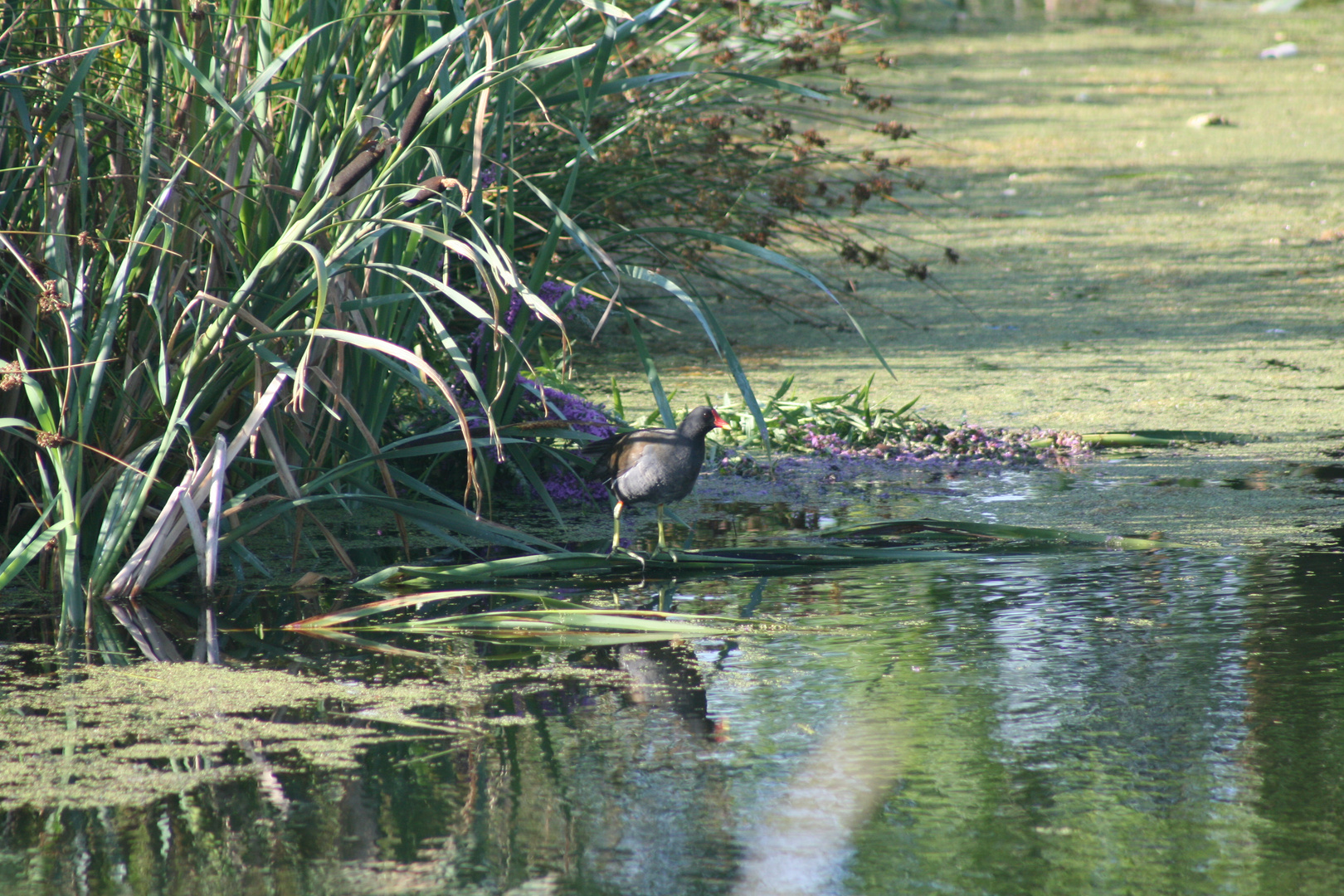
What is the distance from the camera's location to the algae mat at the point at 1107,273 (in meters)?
5.09

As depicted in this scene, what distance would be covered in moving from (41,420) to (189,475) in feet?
0.98

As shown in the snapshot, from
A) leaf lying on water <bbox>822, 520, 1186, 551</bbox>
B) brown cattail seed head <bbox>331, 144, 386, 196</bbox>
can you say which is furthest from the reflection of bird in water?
brown cattail seed head <bbox>331, 144, 386, 196</bbox>

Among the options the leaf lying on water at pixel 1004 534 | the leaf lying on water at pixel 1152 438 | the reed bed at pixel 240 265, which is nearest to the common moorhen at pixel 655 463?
the reed bed at pixel 240 265

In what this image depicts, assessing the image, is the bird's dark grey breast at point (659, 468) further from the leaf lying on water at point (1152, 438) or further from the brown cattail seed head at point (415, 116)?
the leaf lying on water at point (1152, 438)

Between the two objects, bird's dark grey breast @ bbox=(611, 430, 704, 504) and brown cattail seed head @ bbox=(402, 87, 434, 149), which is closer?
brown cattail seed head @ bbox=(402, 87, 434, 149)

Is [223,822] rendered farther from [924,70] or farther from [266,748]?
[924,70]

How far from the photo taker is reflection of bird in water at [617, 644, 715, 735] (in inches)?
100

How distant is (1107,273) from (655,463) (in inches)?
151

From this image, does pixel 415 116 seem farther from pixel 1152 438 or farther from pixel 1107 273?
pixel 1107 273

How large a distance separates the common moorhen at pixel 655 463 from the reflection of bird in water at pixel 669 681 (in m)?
0.59

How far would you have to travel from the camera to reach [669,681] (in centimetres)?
271

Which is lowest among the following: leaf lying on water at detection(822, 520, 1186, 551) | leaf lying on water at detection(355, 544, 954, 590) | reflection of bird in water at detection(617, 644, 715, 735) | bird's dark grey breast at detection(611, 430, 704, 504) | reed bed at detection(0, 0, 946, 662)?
reflection of bird in water at detection(617, 644, 715, 735)

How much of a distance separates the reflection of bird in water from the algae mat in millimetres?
2210

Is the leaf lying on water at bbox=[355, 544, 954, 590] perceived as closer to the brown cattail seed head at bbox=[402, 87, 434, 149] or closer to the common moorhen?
the common moorhen
